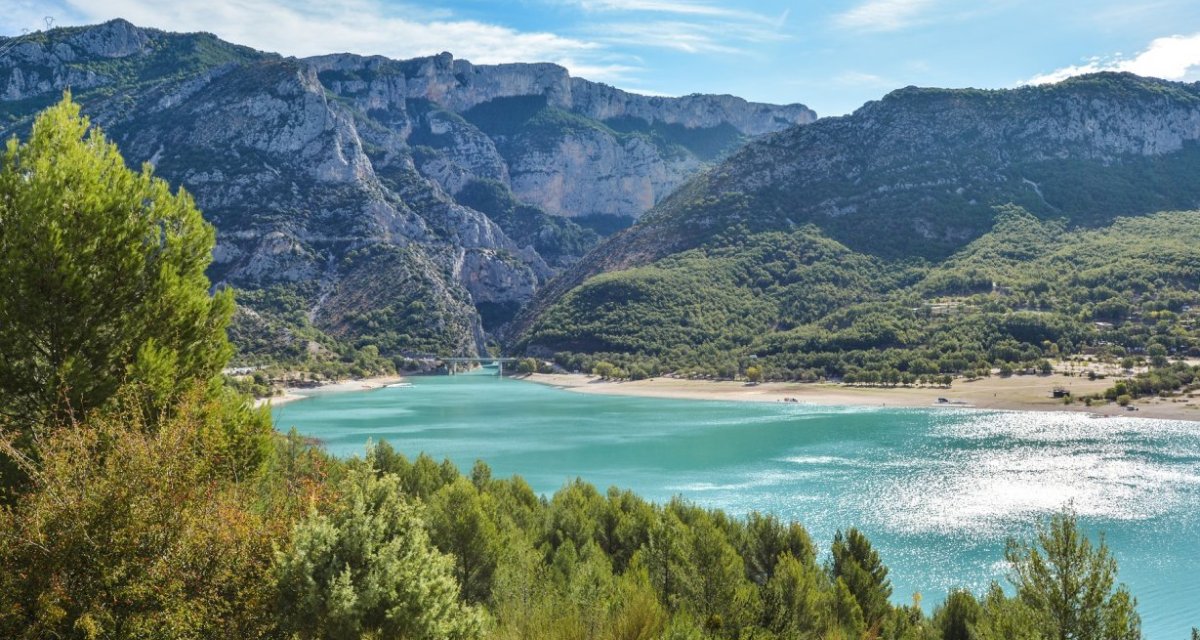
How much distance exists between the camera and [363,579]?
920cm

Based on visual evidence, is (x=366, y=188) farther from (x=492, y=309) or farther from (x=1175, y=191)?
(x=1175, y=191)

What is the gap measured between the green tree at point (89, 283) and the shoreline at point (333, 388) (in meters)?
83.9

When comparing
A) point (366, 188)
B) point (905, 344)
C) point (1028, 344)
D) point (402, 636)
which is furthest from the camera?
point (366, 188)

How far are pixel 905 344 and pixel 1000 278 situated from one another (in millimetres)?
26283

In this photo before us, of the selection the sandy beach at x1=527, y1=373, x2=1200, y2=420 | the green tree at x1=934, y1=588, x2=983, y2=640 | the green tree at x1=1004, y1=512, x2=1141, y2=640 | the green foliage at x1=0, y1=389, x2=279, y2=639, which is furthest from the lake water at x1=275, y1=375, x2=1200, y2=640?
the green foliage at x1=0, y1=389, x2=279, y2=639

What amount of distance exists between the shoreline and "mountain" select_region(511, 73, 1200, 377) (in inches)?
1212

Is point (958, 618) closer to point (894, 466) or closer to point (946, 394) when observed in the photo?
point (894, 466)

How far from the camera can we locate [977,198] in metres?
139

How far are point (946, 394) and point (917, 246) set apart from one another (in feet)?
187

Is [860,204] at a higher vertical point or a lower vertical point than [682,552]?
higher

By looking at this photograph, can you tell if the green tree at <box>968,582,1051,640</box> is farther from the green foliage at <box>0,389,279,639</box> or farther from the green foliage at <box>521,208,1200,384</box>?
the green foliage at <box>521,208,1200,384</box>

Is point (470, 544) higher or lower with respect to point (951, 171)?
lower

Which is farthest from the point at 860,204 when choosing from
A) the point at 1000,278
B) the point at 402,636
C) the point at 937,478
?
the point at 402,636

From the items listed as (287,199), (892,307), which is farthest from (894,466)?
(287,199)
